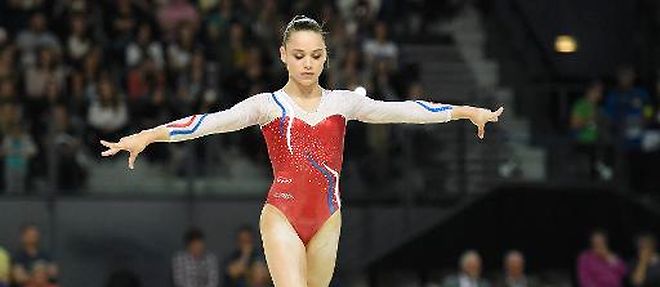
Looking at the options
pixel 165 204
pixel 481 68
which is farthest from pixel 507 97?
pixel 165 204

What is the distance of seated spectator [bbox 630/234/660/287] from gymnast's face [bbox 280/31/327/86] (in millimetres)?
8389

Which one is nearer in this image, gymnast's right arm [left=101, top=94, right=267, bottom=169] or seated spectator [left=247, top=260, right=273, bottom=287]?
gymnast's right arm [left=101, top=94, right=267, bottom=169]

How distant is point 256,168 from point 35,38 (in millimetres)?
3050

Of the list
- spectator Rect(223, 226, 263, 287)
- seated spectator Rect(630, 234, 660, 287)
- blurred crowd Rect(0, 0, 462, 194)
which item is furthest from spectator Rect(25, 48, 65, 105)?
seated spectator Rect(630, 234, 660, 287)

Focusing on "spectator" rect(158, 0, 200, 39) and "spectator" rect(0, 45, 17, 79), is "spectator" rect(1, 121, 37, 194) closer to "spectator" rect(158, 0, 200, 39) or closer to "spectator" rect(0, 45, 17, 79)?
"spectator" rect(0, 45, 17, 79)

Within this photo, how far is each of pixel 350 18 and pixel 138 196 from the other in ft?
11.7

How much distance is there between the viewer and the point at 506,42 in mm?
19922

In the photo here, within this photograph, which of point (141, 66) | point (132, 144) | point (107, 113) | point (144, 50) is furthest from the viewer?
point (144, 50)

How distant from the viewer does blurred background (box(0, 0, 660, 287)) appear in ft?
54.8

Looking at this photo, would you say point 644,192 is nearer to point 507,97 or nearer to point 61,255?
point 507,97

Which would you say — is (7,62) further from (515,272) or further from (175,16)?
(515,272)

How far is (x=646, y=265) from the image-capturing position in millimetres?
16328

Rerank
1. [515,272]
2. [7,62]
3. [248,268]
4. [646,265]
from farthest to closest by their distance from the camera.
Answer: [7,62] < [646,265] < [515,272] < [248,268]

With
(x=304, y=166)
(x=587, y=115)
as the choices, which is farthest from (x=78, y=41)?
(x=304, y=166)
